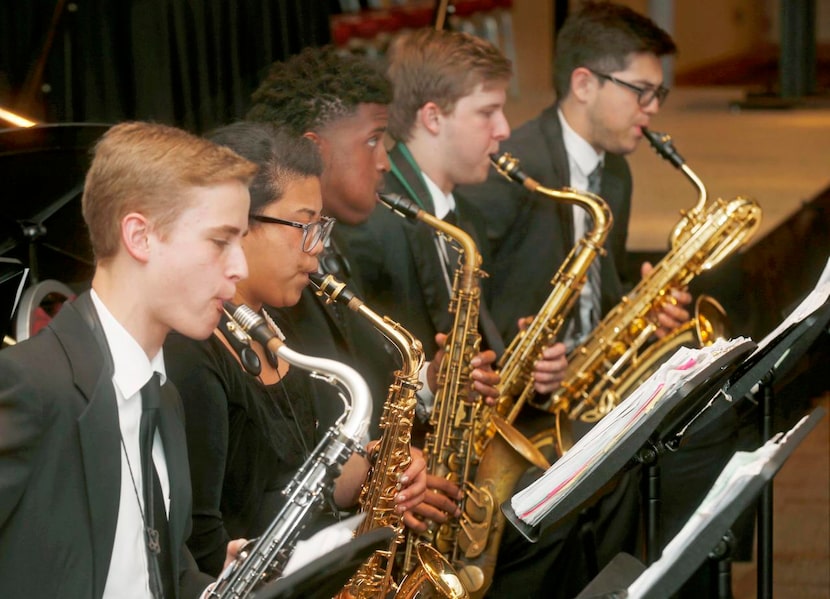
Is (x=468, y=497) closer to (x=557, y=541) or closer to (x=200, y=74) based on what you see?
(x=557, y=541)

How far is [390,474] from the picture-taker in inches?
111

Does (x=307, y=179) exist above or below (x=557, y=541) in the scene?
above

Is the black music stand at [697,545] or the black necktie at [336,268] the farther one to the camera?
the black necktie at [336,268]

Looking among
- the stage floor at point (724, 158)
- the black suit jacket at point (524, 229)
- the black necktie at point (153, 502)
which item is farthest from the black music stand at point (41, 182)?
the stage floor at point (724, 158)

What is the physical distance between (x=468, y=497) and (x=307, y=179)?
107 cm

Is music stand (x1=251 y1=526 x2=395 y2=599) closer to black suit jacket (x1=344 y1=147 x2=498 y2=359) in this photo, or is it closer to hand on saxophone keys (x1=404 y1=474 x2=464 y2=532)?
hand on saxophone keys (x1=404 y1=474 x2=464 y2=532)

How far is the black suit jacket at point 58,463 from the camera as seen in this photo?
1.88 meters

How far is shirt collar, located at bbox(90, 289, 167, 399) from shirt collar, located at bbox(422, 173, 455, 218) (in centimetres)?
169

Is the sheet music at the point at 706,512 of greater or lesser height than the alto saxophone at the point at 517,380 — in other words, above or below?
above

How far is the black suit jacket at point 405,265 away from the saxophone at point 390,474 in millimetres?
558

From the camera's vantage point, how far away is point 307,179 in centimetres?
272

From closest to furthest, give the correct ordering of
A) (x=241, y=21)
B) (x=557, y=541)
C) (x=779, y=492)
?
(x=557, y=541) < (x=241, y=21) < (x=779, y=492)

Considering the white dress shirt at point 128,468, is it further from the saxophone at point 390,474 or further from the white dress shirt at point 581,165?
the white dress shirt at point 581,165

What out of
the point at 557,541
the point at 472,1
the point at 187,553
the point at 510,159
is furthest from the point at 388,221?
the point at 472,1
